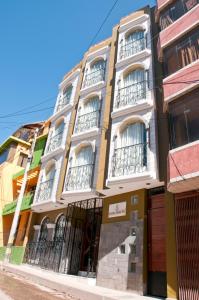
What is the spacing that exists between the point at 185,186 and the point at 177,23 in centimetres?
740

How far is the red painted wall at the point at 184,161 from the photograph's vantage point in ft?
25.1

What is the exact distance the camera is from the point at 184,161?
798 cm

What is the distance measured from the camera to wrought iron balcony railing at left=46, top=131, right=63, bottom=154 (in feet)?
52.5

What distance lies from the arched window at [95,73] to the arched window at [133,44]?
1.65 meters

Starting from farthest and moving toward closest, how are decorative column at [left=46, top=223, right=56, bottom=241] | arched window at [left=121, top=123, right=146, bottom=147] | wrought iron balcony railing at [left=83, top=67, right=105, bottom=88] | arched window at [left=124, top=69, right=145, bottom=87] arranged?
wrought iron balcony railing at [left=83, top=67, right=105, bottom=88]
decorative column at [left=46, top=223, right=56, bottom=241]
arched window at [left=124, top=69, right=145, bottom=87]
arched window at [left=121, top=123, right=146, bottom=147]

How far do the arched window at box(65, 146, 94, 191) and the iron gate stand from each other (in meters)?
0.99

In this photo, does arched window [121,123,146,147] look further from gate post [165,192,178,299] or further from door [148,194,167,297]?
gate post [165,192,178,299]

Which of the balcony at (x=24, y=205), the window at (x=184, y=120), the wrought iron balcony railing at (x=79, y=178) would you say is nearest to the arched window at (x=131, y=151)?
the window at (x=184, y=120)

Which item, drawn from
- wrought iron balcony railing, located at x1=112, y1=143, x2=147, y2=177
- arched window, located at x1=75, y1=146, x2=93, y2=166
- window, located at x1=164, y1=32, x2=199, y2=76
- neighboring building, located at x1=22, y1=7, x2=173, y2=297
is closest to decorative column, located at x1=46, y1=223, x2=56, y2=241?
neighboring building, located at x1=22, y1=7, x2=173, y2=297

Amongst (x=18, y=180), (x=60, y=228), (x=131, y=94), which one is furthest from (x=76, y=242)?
(x=18, y=180)

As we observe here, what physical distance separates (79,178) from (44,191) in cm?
339

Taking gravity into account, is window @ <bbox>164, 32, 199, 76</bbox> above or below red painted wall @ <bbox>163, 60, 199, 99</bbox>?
above

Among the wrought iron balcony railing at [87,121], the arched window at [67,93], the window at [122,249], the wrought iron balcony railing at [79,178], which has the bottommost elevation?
the window at [122,249]

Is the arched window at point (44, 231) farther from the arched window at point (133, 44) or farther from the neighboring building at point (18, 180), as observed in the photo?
the arched window at point (133, 44)
